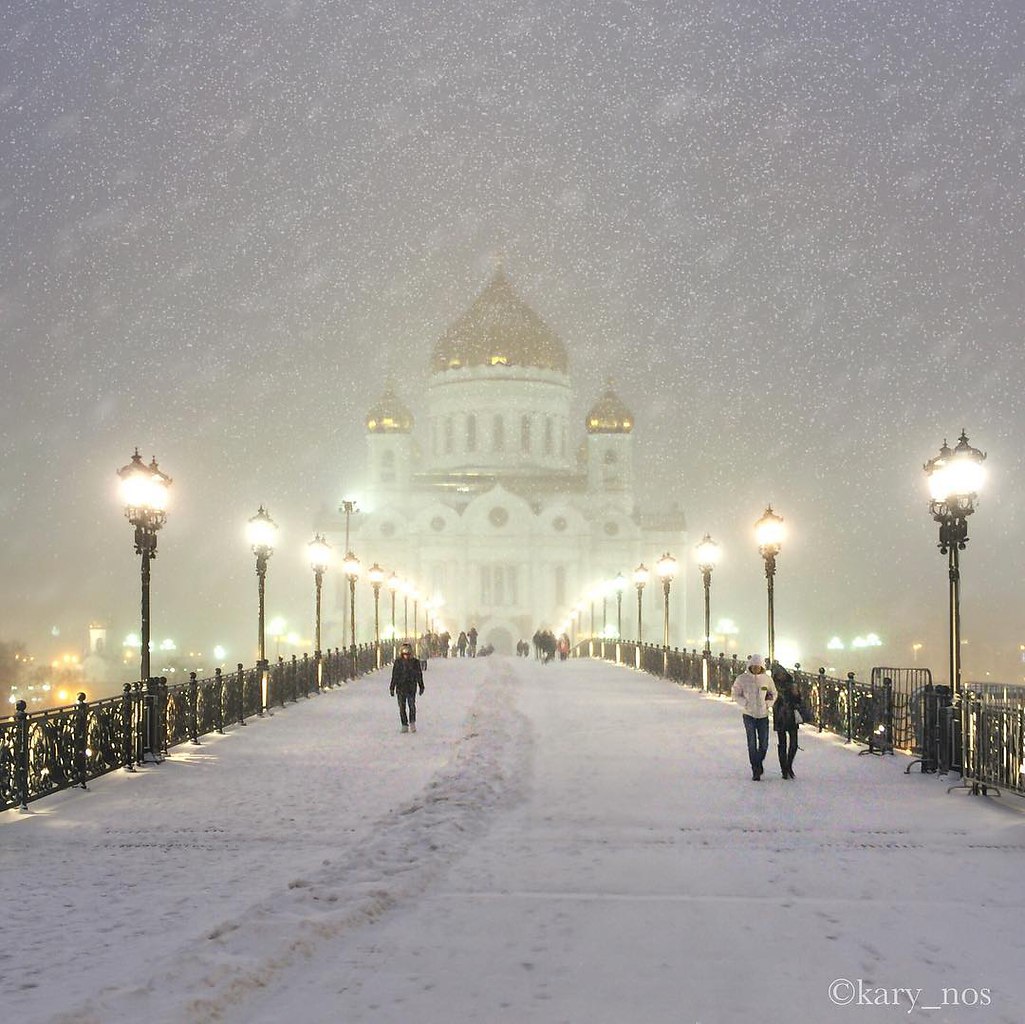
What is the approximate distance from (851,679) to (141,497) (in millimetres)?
10381

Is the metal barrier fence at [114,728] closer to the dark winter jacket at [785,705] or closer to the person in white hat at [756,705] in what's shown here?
the person in white hat at [756,705]

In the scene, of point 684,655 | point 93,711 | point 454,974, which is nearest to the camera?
point 454,974

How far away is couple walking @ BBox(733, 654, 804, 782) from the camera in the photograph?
16.0 metres

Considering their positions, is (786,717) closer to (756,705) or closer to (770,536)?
(756,705)

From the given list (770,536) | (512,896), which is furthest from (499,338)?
(512,896)

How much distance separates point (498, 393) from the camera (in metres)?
111

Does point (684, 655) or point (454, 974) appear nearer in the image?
point (454, 974)

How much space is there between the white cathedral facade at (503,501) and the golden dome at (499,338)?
11 centimetres

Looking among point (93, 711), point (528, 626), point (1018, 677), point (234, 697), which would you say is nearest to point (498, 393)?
point (528, 626)

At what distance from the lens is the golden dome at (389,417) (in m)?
115

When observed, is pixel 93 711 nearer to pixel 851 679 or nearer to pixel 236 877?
pixel 236 877

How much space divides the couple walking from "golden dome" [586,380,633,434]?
97.2 metres

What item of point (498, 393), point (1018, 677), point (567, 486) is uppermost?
point (498, 393)

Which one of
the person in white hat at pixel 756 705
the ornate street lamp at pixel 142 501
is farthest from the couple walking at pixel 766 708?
the ornate street lamp at pixel 142 501
